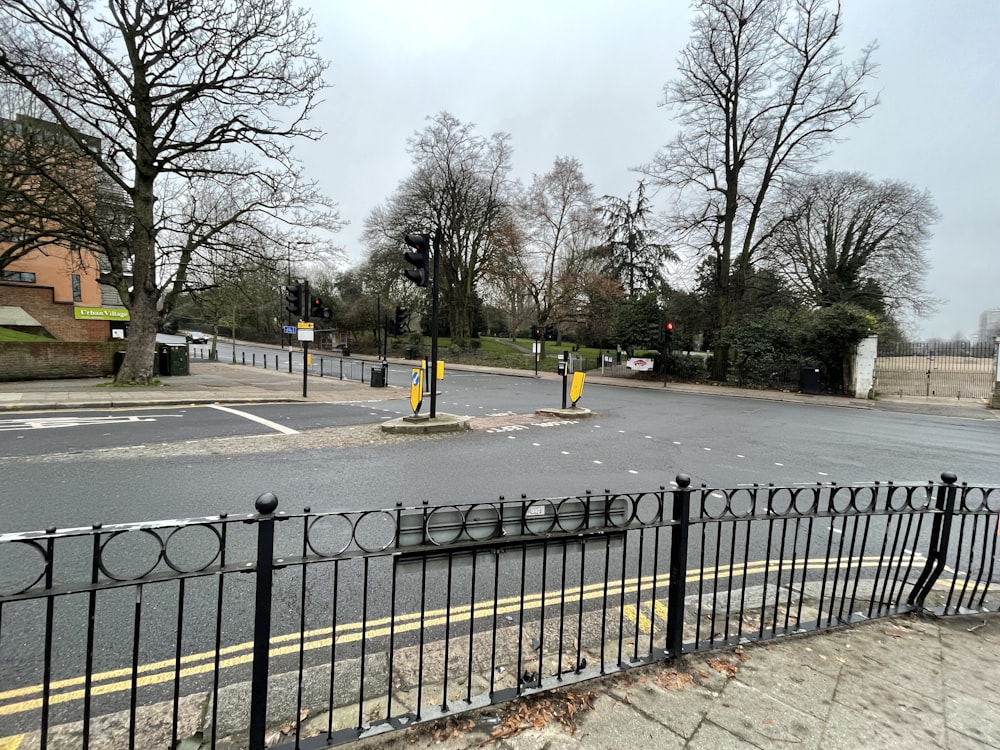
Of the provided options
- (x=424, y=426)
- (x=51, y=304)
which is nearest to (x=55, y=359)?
(x=51, y=304)

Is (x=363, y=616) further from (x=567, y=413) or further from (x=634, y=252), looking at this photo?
(x=634, y=252)

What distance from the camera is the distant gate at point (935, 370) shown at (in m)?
23.1

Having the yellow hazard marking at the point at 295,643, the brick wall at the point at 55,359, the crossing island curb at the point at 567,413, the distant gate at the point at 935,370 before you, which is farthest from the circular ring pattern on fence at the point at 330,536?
the distant gate at the point at 935,370

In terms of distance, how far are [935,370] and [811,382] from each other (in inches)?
250

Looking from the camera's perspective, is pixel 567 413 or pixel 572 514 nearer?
pixel 572 514

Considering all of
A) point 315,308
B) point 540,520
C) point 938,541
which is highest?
point 315,308

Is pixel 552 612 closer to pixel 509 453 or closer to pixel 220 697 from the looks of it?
pixel 220 697

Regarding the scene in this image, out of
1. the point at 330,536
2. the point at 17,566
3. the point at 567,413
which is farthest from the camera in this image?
the point at 567,413

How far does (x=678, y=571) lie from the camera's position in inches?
115

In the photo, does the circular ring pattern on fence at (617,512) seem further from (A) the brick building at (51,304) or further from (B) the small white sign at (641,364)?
(A) the brick building at (51,304)

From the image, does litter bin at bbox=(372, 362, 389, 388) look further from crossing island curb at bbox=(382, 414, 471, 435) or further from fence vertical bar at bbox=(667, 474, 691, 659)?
fence vertical bar at bbox=(667, 474, 691, 659)

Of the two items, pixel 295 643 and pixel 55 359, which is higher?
pixel 55 359

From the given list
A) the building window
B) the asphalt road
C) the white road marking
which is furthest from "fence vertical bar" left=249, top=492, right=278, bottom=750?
the building window

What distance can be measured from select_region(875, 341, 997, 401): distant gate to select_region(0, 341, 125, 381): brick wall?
35.2m
